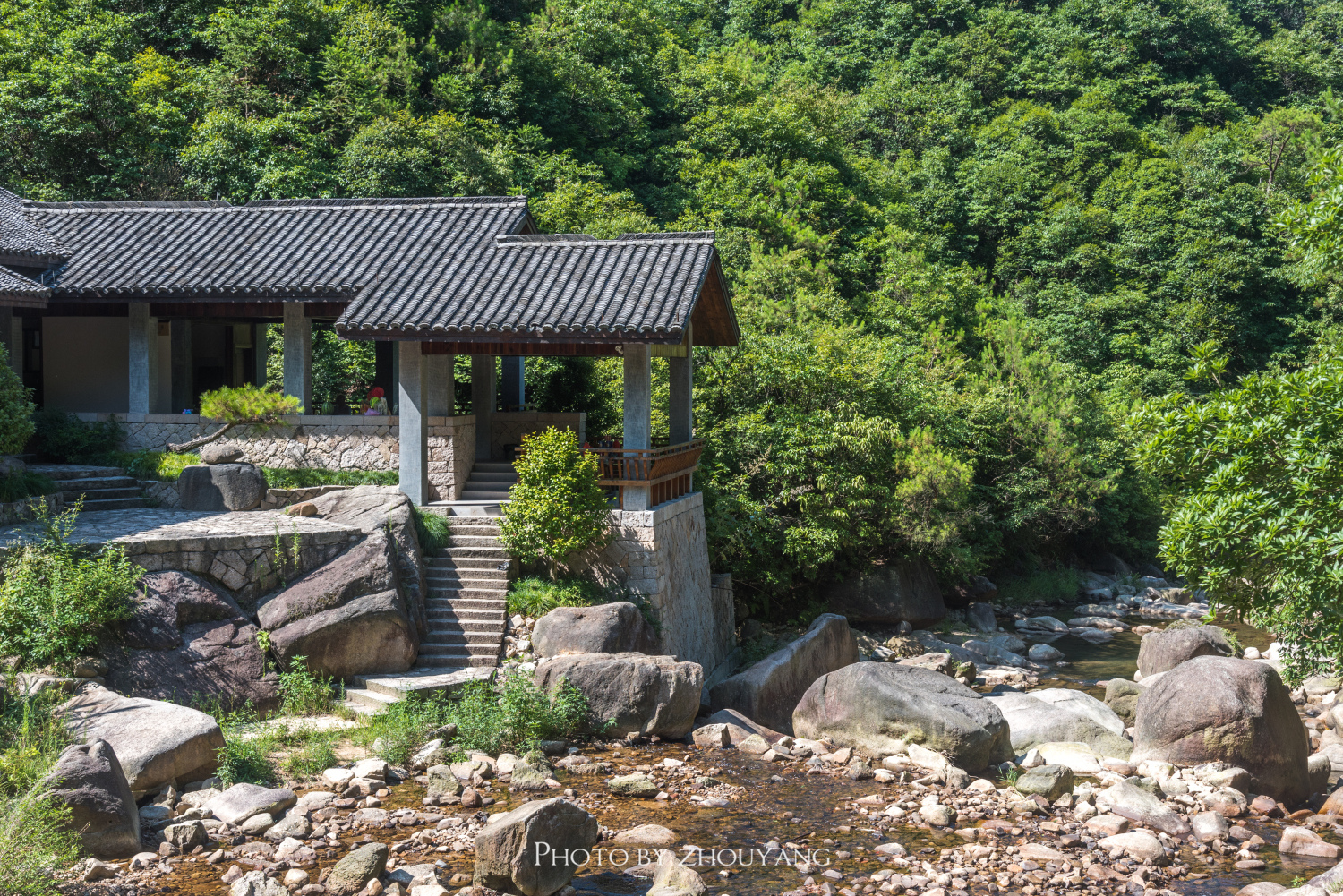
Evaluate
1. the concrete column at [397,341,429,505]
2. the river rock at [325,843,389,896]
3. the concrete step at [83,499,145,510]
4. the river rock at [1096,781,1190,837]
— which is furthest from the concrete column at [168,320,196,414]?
the river rock at [1096,781,1190,837]

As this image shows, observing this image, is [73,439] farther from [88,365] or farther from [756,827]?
[756,827]

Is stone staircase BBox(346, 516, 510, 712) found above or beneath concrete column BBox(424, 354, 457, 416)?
beneath

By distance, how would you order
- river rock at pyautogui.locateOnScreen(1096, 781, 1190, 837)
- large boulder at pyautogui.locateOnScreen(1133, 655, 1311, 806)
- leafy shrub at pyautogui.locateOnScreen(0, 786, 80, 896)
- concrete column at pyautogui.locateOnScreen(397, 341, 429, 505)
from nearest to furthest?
leafy shrub at pyautogui.locateOnScreen(0, 786, 80, 896), river rock at pyautogui.locateOnScreen(1096, 781, 1190, 837), large boulder at pyautogui.locateOnScreen(1133, 655, 1311, 806), concrete column at pyautogui.locateOnScreen(397, 341, 429, 505)

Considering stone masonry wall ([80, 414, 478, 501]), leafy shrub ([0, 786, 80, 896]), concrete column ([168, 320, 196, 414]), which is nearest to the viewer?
leafy shrub ([0, 786, 80, 896])

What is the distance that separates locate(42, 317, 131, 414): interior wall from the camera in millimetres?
21281

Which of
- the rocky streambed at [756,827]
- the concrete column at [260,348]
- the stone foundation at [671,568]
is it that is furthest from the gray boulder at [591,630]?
the concrete column at [260,348]

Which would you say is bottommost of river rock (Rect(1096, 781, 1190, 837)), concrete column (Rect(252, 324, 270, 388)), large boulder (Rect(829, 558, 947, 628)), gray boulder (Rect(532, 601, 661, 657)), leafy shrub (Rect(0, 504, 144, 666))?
river rock (Rect(1096, 781, 1190, 837))

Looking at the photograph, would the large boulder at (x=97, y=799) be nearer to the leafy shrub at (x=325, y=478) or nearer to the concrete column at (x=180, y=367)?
the leafy shrub at (x=325, y=478)

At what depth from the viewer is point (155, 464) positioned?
61.5ft

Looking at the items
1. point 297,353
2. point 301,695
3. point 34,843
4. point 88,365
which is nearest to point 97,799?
point 34,843

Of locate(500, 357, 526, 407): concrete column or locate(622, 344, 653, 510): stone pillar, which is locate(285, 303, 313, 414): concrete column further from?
locate(622, 344, 653, 510): stone pillar

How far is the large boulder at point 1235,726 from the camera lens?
13.3m

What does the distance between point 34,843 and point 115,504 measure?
33.5 feet

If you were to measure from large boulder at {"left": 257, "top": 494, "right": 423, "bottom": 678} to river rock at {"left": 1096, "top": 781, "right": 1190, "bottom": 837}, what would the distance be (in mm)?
9636
